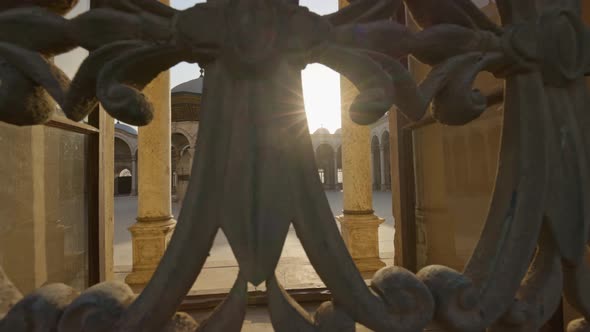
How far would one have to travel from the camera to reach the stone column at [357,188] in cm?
448

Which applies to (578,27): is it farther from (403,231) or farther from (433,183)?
(403,231)

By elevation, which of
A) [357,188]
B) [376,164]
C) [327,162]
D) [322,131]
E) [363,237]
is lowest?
[363,237]

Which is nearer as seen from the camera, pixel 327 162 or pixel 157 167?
pixel 157 167

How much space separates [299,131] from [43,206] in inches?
71.9

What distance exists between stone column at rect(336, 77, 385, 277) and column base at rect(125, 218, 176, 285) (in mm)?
2709

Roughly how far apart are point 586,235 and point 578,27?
47cm

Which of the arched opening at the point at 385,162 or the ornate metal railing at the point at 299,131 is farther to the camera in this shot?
the arched opening at the point at 385,162

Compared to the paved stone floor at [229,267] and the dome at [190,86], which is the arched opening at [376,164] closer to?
the dome at [190,86]

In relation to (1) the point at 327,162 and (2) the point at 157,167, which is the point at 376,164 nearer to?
(1) the point at 327,162

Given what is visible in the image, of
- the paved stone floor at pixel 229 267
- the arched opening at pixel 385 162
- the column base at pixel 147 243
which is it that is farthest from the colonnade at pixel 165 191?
the arched opening at pixel 385 162

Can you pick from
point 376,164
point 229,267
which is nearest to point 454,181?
point 229,267

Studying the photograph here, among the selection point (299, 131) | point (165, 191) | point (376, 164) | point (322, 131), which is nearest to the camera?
point (299, 131)

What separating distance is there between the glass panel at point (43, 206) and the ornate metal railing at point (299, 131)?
118 cm

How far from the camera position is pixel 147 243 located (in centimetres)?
421
